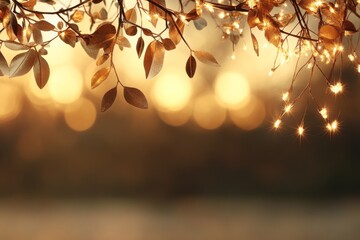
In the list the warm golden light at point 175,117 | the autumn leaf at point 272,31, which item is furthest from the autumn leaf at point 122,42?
the warm golden light at point 175,117

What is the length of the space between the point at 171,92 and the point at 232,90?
310mm

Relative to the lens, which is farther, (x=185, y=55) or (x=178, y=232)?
(x=185, y=55)

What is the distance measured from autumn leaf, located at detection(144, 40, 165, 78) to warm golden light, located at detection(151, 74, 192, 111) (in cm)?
213

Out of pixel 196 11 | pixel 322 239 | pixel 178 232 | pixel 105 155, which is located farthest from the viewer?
pixel 105 155

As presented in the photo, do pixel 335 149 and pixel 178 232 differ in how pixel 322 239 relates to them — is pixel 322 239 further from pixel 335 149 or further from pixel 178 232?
pixel 335 149

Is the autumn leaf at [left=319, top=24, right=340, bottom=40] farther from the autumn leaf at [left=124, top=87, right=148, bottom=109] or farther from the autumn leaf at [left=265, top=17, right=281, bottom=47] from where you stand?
the autumn leaf at [left=124, top=87, right=148, bottom=109]

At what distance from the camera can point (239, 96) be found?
2.86 meters

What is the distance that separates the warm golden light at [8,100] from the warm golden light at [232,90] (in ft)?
3.29

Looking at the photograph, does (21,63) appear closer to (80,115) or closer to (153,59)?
(153,59)

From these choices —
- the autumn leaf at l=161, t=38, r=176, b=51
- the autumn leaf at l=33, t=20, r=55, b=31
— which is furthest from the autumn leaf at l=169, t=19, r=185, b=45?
the autumn leaf at l=33, t=20, r=55, b=31

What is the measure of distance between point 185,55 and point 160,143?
19.2 inches

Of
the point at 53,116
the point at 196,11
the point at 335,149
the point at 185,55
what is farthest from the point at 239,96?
the point at 196,11

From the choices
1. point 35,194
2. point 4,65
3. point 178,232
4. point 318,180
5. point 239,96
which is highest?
point 239,96

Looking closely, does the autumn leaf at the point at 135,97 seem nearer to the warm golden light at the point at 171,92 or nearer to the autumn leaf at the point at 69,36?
A: the autumn leaf at the point at 69,36
